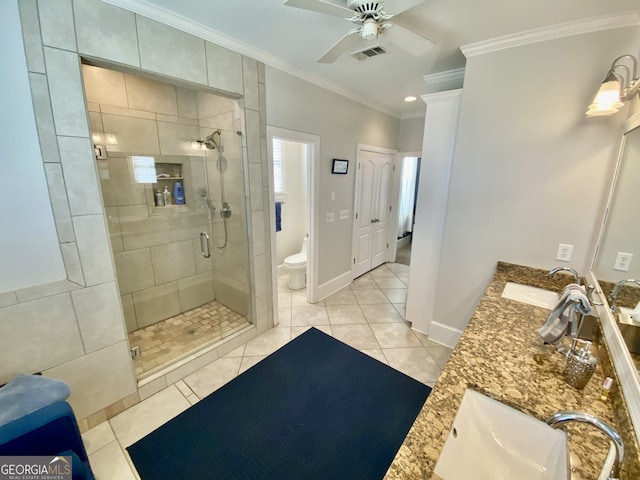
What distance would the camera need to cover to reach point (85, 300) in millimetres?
1619

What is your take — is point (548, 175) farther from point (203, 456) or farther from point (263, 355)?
point (203, 456)

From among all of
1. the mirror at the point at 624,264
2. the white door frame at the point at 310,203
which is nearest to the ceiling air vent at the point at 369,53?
the white door frame at the point at 310,203

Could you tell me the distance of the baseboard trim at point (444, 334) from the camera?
2570 millimetres

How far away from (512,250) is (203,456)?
2648mm

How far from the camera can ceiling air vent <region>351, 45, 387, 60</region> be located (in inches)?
76.2

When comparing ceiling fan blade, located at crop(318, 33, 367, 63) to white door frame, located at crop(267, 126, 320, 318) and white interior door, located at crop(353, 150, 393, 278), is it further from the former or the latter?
white interior door, located at crop(353, 150, 393, 278)

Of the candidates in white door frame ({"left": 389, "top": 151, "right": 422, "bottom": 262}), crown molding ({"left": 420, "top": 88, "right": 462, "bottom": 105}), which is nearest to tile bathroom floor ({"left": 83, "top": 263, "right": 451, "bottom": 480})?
white door frame ({"left": 389, "top": 151, "right": 422, "bottom": 262})

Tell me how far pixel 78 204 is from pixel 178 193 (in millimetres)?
1381

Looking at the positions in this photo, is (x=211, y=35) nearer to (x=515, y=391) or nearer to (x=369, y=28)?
(x=369, y=28)

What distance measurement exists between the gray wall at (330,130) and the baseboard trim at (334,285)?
6cm

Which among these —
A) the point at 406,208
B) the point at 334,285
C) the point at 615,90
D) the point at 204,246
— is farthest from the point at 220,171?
the point at 406,208

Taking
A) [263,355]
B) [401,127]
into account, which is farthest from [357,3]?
[401,127]

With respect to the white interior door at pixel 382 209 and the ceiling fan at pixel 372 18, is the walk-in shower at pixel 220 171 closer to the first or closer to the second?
the ceiling fan at pixel 372 18

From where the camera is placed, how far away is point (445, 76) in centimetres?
248
